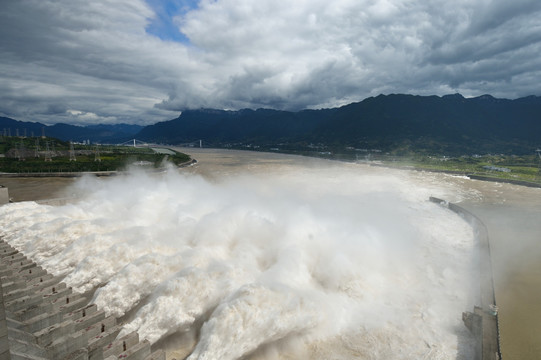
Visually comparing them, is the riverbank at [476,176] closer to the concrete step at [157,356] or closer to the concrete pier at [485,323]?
the concrete pier at [485,323]

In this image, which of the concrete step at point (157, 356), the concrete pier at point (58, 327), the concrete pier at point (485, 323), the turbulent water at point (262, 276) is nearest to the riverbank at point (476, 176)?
the turbulent water at point (262, 276)

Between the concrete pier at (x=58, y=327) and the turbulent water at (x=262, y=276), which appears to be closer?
the concrete pier at (x=58, y=327)

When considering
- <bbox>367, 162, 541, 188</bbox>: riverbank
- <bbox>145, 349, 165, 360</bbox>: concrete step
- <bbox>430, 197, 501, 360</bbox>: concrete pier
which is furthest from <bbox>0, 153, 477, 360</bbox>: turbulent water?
<bbox>367, 162, 541, 188</bbox>: riverbank

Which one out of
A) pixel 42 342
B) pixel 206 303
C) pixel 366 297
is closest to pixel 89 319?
pixel 42 342

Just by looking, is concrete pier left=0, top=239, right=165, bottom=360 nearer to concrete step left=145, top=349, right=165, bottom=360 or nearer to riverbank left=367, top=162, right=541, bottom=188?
concrete step left=145, top=349, right=165, bottom=360

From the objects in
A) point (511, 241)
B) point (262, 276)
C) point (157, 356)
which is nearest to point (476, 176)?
point (511, 241)

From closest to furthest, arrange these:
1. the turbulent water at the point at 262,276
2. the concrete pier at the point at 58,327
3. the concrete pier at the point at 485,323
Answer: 1. the concrete pier at the point at 58,327
2. the concrete pier at the point at 485,323
3. the turbulent water at the point at 262,276

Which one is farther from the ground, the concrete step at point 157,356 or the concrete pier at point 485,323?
the concrete step at point 157,356
